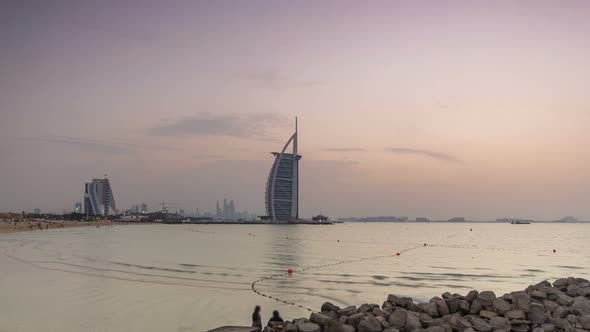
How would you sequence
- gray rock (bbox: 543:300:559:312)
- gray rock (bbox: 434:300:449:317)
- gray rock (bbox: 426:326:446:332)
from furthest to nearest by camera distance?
gray rock (bbox: 543:300:559:312)
gray rock (bbox: 434:300:449:317)
gray rock (bbox: 426:326:446:332)

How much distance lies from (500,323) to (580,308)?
3341mm

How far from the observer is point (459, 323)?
38.6 feet

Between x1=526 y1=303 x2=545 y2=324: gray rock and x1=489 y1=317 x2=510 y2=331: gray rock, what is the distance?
1003 mm

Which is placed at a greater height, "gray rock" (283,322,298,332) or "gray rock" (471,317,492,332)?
"gray rock" (283,322,298,332)

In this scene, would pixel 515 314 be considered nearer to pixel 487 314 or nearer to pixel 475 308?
pixel 487 314

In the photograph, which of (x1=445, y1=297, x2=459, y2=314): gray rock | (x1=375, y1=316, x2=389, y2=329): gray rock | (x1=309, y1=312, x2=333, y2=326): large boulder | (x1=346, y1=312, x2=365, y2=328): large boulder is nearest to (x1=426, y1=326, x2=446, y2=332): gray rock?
(x1=375, y1=316, x2=389, y2=329): gray rock

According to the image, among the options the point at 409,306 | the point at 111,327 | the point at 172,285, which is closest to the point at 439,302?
the point at 409,306

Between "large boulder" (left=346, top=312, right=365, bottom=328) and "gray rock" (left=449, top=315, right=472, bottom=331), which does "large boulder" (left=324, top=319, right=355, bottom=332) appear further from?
"gray rock" (left=449, top=315, right=472, bottom=331)

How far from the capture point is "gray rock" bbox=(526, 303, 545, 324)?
41.0 ft

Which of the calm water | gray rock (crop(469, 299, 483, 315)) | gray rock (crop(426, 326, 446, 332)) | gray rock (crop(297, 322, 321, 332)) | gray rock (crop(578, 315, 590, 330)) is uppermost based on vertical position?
gray rock (crop(469, 299, 483, 315))

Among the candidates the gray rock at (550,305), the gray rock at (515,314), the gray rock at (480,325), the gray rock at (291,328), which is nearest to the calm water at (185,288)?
the gray rock at (291,328)

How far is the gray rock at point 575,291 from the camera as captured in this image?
15532 mm

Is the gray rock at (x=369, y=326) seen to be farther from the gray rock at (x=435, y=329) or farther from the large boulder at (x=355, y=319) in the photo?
the gray rock at (x=435, y=329)

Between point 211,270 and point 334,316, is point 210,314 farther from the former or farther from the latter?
point 211,270
